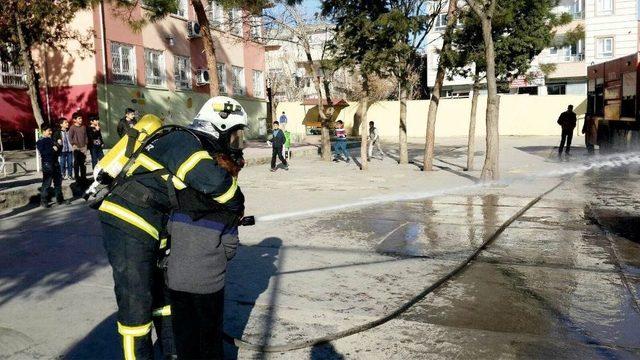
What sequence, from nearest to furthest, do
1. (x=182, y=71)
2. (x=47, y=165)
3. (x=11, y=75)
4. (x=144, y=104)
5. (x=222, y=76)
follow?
(x=47, y=165), (x=11, y=75), (x=144, y=104), (x=182, y=71), (x=222, y=76)

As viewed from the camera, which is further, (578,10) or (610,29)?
(578,10)

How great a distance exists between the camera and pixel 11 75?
66.9 feet

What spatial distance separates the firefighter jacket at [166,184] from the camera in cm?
270

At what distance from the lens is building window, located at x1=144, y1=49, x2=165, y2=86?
23.9 meters

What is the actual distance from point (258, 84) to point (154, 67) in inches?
361

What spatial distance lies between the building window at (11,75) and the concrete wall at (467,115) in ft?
61.3

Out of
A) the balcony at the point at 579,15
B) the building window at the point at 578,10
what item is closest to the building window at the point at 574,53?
the balcony at the point at 579,15

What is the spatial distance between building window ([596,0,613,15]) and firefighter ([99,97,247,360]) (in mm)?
44749

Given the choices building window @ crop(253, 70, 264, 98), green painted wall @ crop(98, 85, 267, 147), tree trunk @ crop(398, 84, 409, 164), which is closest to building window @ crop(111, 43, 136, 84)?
green painted wall @ crop(98, 85, 267, 147)

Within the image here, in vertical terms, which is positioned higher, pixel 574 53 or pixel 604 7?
pixel 604 7

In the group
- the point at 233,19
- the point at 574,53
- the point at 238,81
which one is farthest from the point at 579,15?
the point at 233,19

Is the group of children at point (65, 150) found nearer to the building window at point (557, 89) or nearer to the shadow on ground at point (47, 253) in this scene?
the shadow on ground at point (47, 253)

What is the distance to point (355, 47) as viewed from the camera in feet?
48.5

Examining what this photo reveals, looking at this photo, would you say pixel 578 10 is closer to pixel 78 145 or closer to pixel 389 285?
pixel 78 145
